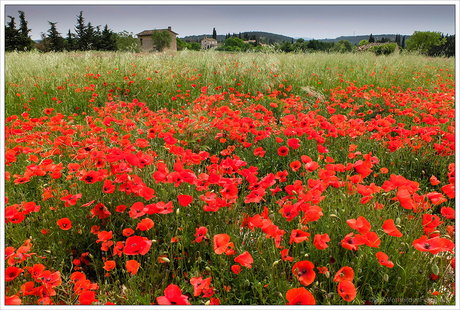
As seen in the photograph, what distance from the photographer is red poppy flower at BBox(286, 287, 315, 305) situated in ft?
3.19

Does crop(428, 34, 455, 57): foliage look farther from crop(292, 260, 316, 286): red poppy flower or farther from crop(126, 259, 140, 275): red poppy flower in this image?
crop(126, 259, 140, 275): red poppy flower

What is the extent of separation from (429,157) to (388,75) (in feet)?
18.8

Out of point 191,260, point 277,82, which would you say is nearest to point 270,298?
point 191,260

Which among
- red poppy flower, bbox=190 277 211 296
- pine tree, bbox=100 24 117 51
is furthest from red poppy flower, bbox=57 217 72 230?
pine tree, bbox=100 24 117 51

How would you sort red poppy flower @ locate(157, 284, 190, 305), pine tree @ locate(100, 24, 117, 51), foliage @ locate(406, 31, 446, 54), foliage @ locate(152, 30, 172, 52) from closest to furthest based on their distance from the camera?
red poppy flower @ locate(157, 284, 190, 305), pine tree @ locate(100, 24, 117, 51), foliage @ locate(152, 30, 172, 52), foliage @ locate(406, 31, 446, 54)

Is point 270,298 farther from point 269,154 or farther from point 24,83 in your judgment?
point 24,83

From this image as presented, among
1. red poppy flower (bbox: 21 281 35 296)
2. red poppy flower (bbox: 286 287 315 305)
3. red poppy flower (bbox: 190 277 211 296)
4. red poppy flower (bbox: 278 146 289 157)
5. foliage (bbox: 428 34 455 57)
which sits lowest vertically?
red poppy flower (bbox: 21 281 35 296)

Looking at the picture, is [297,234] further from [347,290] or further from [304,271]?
[347,290]

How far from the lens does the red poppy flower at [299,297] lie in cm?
97

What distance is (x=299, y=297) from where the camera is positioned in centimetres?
99

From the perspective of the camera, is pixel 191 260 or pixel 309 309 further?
pixel 191 260

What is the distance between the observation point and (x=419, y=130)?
265 centimetres

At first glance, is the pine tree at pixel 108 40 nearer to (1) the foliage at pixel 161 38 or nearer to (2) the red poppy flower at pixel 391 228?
(1) the foliage at pixel 161 38

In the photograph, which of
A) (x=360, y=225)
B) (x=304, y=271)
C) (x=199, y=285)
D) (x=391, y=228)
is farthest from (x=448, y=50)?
(x=199, y=285)
